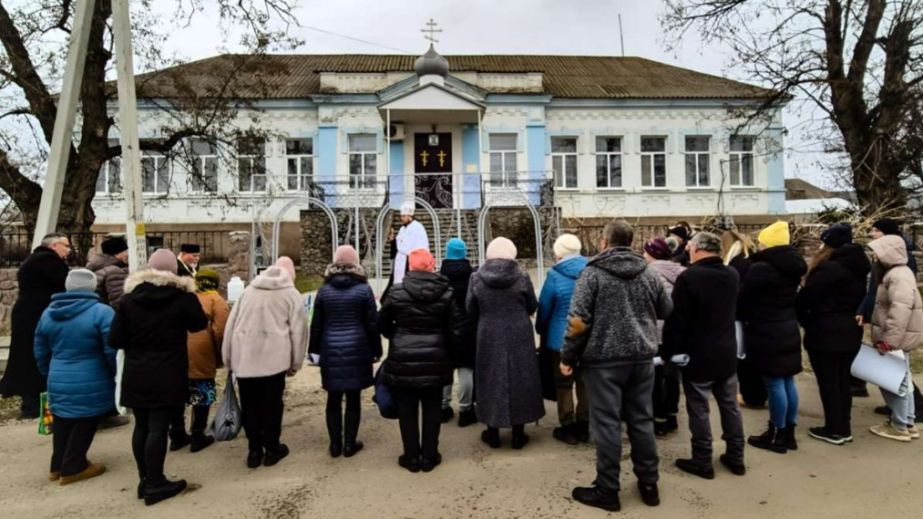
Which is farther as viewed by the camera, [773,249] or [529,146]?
[529,146]

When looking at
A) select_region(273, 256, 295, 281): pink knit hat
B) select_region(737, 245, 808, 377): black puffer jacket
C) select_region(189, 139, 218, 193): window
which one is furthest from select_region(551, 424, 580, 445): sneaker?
select_region(189, 139, 218, 193): window

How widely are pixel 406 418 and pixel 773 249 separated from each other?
3227 millimetres

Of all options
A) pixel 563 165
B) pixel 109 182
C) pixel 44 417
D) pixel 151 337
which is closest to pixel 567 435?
pixel 151 337

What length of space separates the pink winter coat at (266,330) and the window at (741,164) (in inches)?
840

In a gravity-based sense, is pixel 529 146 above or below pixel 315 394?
above

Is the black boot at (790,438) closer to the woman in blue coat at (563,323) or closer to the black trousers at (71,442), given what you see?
the woman in blue coat at (563,323)

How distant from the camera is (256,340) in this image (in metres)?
4.22

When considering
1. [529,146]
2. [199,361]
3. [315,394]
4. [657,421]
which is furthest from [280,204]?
[657,421]

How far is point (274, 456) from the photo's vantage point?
4453mm

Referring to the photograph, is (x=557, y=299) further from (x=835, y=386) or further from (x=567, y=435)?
(x=835, y=386)

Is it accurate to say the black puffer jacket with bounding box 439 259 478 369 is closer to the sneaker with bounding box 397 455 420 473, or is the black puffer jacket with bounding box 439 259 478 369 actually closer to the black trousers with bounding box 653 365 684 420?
the sneaker with bounding box 397 455 420 473

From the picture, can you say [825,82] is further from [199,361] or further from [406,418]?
[199,361]

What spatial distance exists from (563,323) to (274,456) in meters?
2.61

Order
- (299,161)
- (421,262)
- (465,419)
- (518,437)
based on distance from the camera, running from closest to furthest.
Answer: (421,262) → (518,437) → (465,419) → (299,161)
